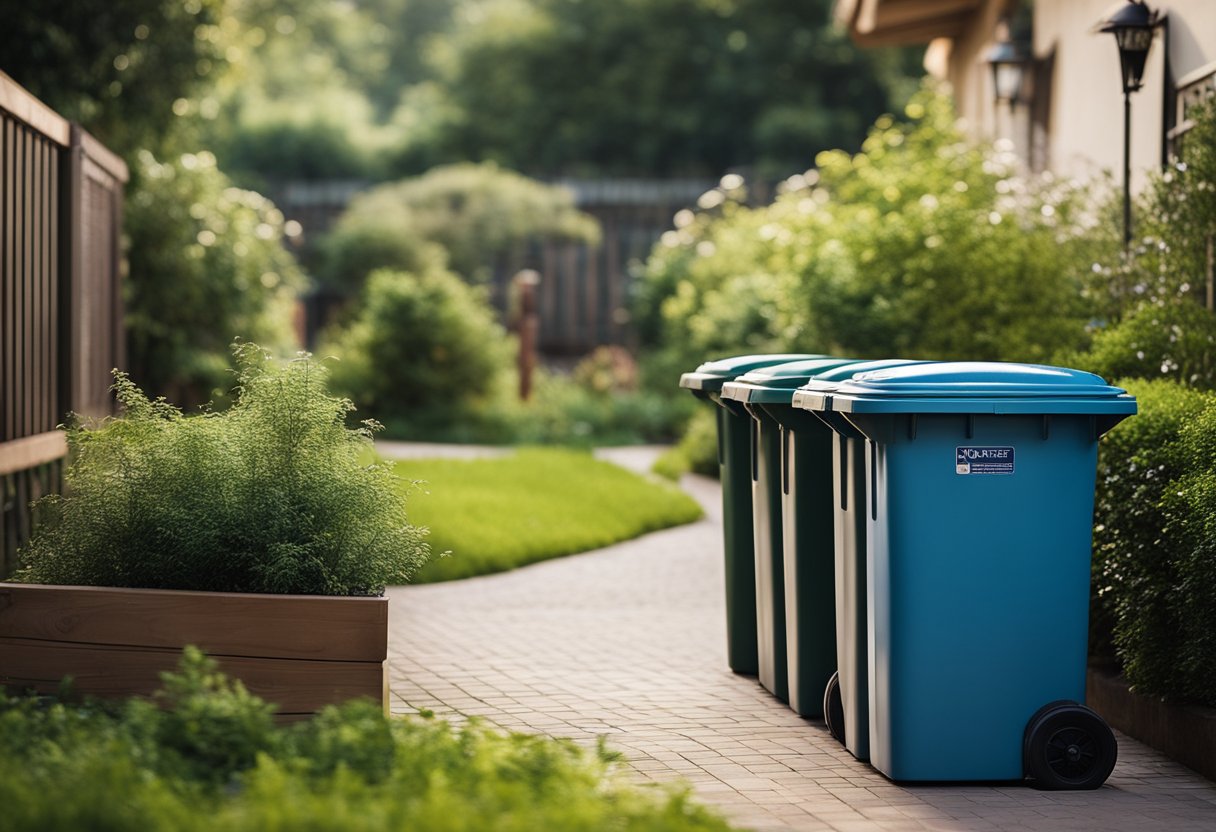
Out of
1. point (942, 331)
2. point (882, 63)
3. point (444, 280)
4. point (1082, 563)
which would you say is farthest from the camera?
point (882, 63)

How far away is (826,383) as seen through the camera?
6.07 m

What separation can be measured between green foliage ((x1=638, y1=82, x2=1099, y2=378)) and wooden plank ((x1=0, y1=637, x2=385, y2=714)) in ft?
16.5

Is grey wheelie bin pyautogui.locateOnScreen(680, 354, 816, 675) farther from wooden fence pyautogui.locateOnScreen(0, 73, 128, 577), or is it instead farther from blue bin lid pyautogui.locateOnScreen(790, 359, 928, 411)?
wooden fence pyautogui.locateOnScreen(0, 73, 128, 577)

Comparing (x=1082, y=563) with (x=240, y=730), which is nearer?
(x=240, y=730)

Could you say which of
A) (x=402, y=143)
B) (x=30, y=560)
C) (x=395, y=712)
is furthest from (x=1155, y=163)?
(x=402, y=143)

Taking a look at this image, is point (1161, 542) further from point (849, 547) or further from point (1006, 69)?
point (1006, 69)

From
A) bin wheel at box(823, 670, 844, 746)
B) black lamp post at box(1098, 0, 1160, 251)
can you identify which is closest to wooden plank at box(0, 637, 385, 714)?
bin wheel at box(823, 670, 844, 746)

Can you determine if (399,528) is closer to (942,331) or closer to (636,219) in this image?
(942,331)

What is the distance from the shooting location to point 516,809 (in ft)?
12.7

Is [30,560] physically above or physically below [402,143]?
below

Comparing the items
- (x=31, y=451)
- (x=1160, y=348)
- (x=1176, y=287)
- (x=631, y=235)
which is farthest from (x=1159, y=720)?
(x=631, y=235)

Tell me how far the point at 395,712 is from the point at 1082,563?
8.80 feet

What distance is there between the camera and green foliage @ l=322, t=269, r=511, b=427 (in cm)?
2072

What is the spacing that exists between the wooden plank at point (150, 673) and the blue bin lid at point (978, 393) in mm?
1847
